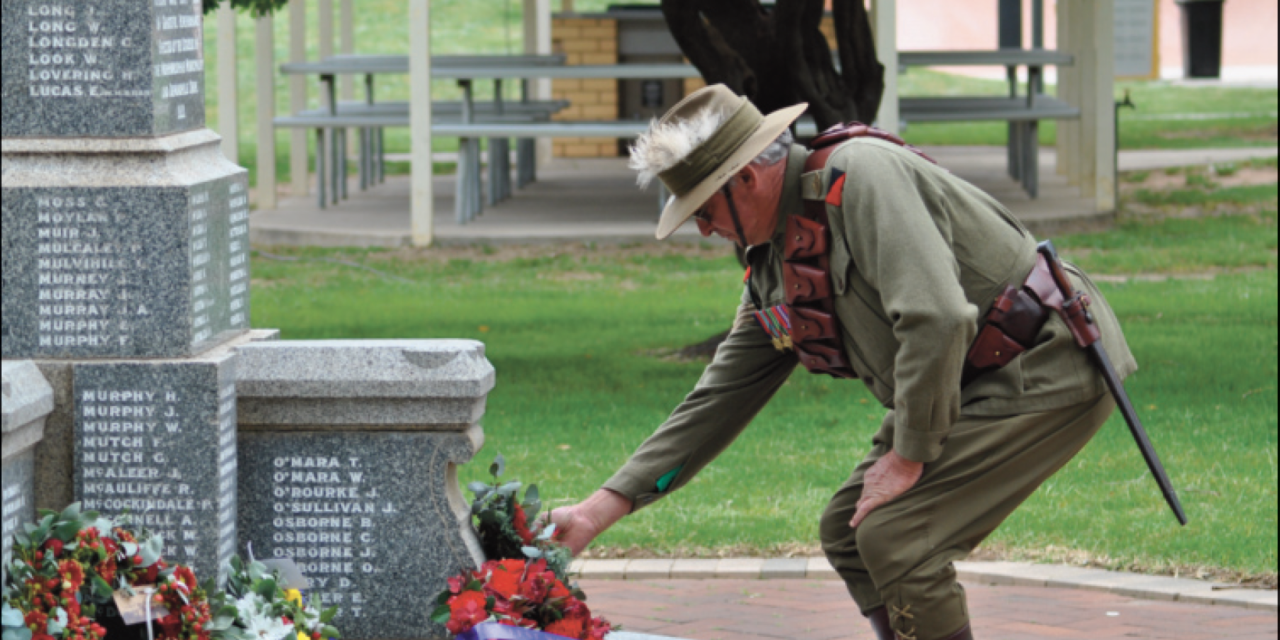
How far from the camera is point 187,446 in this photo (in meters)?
4.28

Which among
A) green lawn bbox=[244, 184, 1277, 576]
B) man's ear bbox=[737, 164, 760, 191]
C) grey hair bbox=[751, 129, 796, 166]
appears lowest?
green lawn bbox=[244, 184, 1277, 576]

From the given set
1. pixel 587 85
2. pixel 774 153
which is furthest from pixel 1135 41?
pixel 774 153

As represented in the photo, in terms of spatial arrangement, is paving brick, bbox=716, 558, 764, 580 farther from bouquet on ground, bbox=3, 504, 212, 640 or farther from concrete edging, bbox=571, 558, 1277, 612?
bouquet on ground, bbox=3, 504, 212, 640

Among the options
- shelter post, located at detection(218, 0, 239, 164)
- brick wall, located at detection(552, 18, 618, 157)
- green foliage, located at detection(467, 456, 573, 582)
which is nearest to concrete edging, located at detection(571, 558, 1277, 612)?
green foliage, located at detection(467, 456, 573, 582)

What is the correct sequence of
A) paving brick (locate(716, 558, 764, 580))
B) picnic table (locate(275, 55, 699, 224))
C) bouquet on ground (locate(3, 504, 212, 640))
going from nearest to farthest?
1. bouquet on ground (locate(3, 504, 212, 640))
2. paving brick (locate(716, 558, 764, 580))
3. picnic table (locate(275, 55, 699, 224))

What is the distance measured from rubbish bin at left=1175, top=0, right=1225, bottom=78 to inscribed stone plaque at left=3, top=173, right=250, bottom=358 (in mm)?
31821

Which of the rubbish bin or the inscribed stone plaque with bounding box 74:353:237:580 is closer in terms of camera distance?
the inscribed stone plaque with bounding box 74:353:237:580

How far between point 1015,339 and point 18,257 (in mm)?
2281

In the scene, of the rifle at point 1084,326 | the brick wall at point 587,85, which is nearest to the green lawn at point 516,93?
the brick wall at point 587,85

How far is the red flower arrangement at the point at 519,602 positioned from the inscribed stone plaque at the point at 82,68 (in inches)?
51.3

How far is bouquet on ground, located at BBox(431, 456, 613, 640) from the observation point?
4230 mm

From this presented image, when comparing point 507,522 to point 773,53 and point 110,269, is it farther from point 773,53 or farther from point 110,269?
point 773,53

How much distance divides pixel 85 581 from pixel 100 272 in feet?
2.45

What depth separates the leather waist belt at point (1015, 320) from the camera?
4023 millimetres
